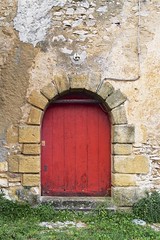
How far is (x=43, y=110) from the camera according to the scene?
571cm

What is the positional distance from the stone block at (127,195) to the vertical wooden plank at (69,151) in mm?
780

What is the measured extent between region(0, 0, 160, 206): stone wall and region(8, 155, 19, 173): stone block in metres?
0.02

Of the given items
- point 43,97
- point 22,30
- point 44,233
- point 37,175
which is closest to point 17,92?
point 43,97

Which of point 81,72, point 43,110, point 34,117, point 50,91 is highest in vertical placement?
point 81,72

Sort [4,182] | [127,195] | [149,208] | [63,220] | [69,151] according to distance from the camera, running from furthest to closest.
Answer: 1. [69,151]
2. [4,182]
3. [127,195]
4. [149,208]
5. [63,220]

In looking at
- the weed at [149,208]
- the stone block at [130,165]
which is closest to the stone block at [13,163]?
the stone block at [130,165]

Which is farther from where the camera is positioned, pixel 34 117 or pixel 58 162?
pixel 58 162

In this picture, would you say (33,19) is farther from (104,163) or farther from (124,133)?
(104,163)

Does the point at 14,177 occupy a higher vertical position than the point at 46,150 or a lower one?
lower

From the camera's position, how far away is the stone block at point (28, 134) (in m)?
5.66

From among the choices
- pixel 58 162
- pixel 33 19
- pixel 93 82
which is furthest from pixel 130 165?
pixel 33 19

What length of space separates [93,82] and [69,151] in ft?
4.02

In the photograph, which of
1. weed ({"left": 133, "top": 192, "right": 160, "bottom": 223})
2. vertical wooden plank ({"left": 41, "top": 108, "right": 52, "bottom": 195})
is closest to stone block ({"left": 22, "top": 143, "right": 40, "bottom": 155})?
vertical wooden plank ({"left": 41, "top": 108, "right": 52, "bottom": 195})

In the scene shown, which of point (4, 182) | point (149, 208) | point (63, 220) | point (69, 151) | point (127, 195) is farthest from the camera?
point (69, 151)
